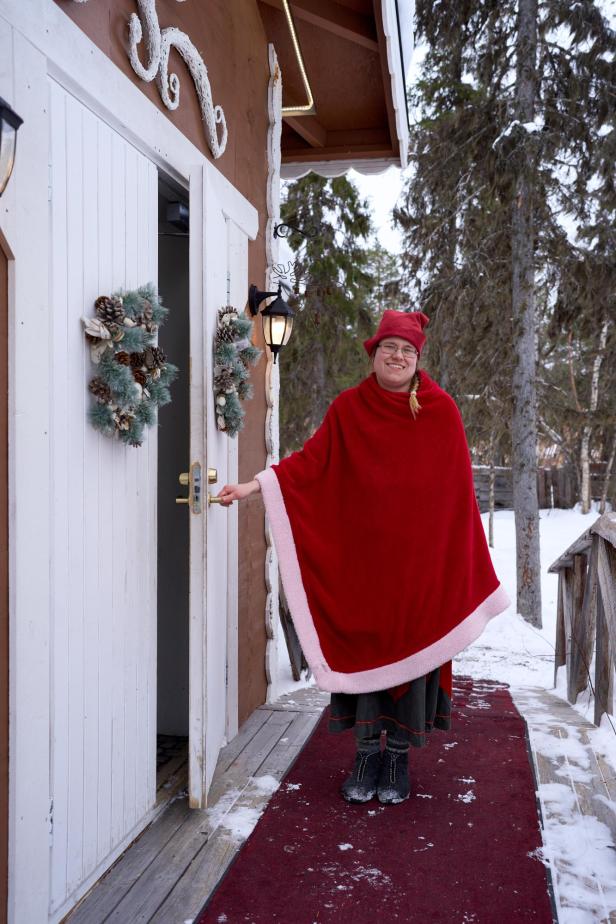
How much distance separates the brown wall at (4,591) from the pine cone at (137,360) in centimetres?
60

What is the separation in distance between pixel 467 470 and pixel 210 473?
99 centimetres

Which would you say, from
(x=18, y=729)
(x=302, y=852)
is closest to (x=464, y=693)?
(x=302, y=852)

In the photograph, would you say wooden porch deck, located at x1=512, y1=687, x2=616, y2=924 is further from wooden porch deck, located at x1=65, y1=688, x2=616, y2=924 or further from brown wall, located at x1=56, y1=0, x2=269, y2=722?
brown wall, located at x1=56, y1=0, x2=269, y2=722

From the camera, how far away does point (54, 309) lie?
2.13 meters

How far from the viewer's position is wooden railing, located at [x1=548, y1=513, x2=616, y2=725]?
3643 mm

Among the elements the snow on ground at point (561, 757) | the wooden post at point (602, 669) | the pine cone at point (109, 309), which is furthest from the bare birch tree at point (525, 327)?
the pine cone at point (109, 309)

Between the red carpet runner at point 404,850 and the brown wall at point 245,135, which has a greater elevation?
the brown wall at point 245,135

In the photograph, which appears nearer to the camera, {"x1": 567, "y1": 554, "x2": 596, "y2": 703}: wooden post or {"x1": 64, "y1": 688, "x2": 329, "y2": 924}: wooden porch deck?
{"x1": 64, "y1": 688, "x2": 329, "y2": 924}: wooden porch deck

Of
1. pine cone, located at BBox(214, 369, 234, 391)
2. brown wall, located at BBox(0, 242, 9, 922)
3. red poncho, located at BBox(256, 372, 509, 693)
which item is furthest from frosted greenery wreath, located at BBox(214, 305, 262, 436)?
brown wall, located at BBox(0, 242, 9, 922)

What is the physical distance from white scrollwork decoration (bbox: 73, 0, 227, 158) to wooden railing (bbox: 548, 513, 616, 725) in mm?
2359

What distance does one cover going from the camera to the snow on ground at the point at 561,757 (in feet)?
7.91

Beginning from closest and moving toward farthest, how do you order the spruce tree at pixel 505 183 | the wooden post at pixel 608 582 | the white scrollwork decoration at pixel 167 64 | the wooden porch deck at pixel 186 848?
the wooden porch deck at pixel 186 848
the white scrollwork decoration at pixel 167 64
the wooden post at pixel 608 582
the spruce tree at pixel 505 183

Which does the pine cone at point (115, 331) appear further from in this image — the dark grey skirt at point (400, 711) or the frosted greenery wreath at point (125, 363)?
the dark grey skirt at point (400, 711)

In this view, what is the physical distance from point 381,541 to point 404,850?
105cm
